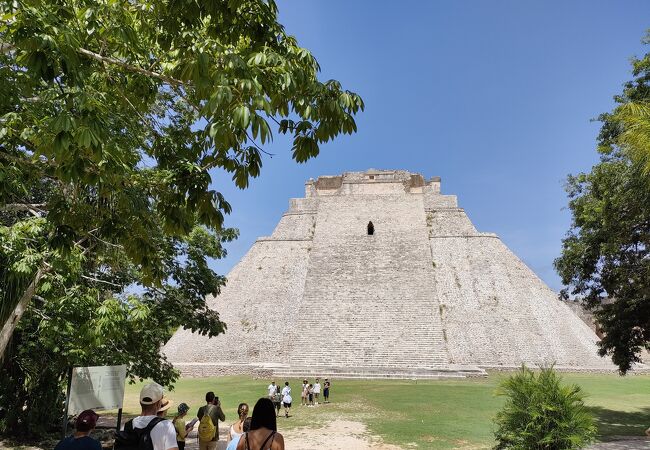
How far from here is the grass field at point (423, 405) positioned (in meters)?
8.96

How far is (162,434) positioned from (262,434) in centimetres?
60

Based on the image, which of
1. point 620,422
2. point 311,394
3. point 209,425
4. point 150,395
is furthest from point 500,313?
point 150,395

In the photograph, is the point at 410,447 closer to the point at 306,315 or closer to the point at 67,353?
the point at 67,353

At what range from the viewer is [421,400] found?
12742mm

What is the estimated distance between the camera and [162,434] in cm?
268

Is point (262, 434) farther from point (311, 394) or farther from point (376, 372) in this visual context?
point (376, 372)

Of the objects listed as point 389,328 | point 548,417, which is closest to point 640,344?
point 548,417

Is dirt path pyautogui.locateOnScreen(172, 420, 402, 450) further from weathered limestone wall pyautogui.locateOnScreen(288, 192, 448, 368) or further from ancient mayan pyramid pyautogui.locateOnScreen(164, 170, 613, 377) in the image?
weathered limestone wall pyautogui.locateOnScreen(288, 192, 448, 368)

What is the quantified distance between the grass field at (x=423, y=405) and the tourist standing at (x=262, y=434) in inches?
168

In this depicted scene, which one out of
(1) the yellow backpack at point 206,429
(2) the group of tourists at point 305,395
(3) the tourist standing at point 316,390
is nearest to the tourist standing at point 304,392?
(2) the group of tourists at point 305,395

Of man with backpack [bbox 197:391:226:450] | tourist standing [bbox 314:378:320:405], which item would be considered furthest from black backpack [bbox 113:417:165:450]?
tourist standing [bbox 314:378:320:405]

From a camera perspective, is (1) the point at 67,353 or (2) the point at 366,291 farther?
(2) the point at 366,291

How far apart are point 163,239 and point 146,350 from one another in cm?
229

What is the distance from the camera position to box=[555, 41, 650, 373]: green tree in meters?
8.20
